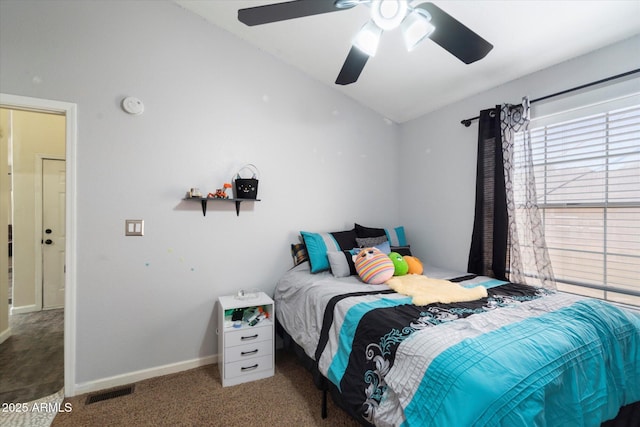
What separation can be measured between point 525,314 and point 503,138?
1.45 meters

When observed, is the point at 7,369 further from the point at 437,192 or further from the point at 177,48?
the point at 437,192

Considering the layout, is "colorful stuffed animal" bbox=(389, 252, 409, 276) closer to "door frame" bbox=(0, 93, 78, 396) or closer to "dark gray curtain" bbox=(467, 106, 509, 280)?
"dark gray curtain" bbox=(467, 106, 509, 280)

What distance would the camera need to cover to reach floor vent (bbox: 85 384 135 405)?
1950 millimetres

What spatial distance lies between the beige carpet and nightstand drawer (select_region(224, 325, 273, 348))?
31 cm

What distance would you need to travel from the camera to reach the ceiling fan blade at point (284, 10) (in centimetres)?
132

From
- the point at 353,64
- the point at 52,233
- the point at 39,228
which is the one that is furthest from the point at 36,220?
the point at 353,64


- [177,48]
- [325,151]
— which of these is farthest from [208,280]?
[177,48]

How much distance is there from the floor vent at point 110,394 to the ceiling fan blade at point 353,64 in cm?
259

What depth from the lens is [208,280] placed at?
7.93 feet

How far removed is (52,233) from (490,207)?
4968 mm

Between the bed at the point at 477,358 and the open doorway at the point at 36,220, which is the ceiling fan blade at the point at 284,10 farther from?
the open doorway at the point at 36,220

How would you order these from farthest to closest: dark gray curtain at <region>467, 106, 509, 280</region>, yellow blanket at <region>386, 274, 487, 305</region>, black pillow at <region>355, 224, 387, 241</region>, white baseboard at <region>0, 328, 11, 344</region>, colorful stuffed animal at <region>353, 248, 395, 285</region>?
black pillow at <region>355, 224, 387, 241</region> → white baseboard at <region>0, 328, 11, 344</region> → dark gray curtain at <region>467, 106, 509, 280</region> → colorful stuffed animal at <region>353, 248, 395, 285</region> → yellow blanket at <region>386, 274, 487, 305</region>

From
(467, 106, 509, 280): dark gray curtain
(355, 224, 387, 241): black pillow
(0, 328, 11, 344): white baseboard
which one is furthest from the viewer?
(355, 224, 387, 241): black pillow

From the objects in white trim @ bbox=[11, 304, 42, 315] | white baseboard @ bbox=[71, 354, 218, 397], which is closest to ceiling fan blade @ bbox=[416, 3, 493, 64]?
white baseboard @ bbox=[71, 354, 218, 397]
